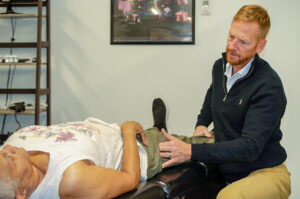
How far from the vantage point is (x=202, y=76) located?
9.94 feet

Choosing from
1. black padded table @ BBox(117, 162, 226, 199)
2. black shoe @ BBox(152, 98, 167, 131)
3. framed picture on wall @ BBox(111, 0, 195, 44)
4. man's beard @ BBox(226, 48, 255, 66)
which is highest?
framed picture on wall @ BBox(111, 0, 195, 44)

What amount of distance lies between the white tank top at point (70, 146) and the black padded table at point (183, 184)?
119 millimetres

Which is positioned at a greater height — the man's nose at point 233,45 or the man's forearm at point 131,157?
the man's nose at point 233,45

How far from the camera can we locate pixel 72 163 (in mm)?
1121

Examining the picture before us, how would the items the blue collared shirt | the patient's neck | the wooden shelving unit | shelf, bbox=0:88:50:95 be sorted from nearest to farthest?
the patient's neck
the blue collared shirt
the wooden shelving unit
shelf, bbox=0:88:50:95

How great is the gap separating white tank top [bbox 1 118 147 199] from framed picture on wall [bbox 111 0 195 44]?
1.65 meters

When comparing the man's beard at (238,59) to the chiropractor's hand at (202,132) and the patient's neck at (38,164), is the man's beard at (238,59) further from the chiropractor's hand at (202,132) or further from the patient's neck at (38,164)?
the patient's neck at (38,164)

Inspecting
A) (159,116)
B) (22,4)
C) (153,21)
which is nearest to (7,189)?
(159,116)

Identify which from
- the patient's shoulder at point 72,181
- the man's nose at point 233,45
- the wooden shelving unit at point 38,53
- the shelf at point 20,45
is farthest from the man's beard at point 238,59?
the shelf at point 20,45

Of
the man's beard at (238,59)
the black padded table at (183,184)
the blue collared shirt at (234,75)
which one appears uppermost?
the man's beard at (238,59)

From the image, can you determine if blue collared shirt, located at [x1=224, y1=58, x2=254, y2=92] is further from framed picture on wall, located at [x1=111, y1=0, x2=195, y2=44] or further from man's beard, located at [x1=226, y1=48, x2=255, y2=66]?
framed picture on wall, located at [x1=111, y1=0, x2=195, y2=44]

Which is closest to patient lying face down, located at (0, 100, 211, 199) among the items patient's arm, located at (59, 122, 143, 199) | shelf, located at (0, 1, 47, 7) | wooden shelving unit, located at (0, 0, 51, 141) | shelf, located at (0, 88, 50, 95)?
patient's arm, located at (59, 122, 143, 199)

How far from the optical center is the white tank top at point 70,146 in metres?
1.14

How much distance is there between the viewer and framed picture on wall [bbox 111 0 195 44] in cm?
298
